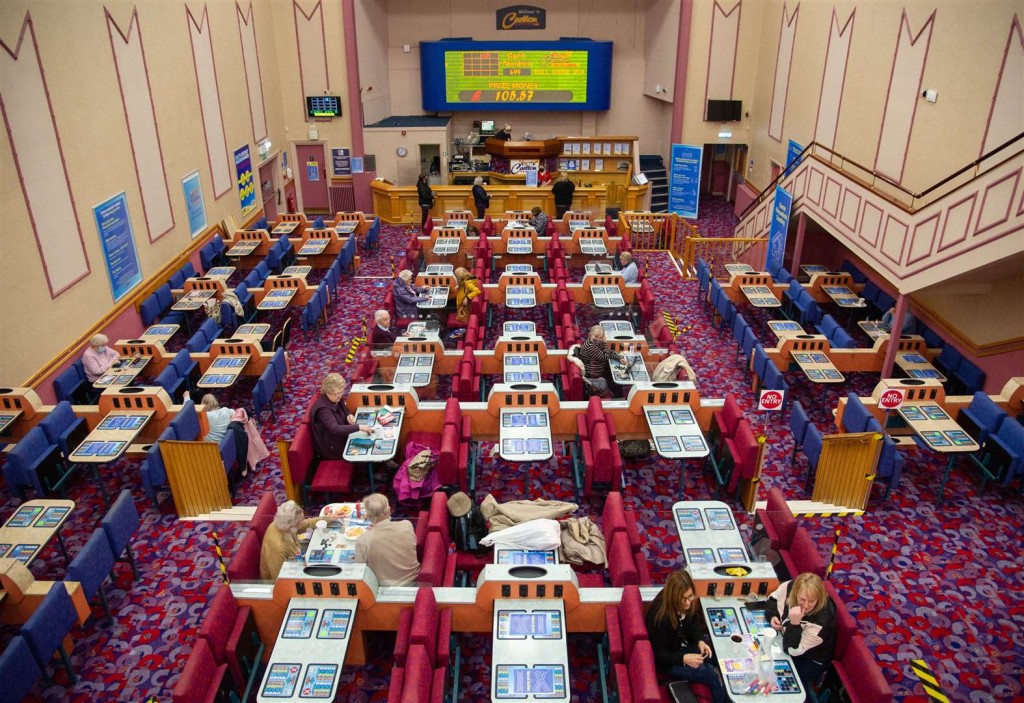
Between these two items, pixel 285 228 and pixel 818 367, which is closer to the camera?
pixel 818 367

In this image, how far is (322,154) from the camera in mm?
19156

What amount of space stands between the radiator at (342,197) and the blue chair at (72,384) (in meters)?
10.7

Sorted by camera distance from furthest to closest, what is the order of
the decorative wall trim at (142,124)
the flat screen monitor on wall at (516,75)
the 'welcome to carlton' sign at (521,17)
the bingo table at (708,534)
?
the 'welcome to carlton' sign at (521,17) → the flat screen monitor on wall at (516,75) → the decorative wall trim at (142,124) → the bingo table at (708,534)

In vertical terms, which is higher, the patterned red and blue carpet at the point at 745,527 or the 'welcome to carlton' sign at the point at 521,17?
the 'welcome to carlton' sign at the point at 521,17

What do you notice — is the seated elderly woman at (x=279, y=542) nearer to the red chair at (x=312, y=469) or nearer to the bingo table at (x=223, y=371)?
the red chair at (x=312, y=469)

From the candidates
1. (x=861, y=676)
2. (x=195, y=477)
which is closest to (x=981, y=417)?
(x=861, y=676)

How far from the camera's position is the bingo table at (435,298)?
10.9m

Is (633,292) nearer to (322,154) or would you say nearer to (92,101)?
(92,101)

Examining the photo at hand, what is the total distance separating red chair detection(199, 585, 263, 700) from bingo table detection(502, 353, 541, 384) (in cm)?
396

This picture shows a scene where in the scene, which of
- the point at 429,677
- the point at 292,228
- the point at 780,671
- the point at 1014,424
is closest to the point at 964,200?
the point at 1014,424

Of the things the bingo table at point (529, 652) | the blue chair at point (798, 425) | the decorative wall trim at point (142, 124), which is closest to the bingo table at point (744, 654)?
the bingo table at point (529, 652)

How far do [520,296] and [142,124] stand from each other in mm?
6788

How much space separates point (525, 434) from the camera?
7410 millimetres

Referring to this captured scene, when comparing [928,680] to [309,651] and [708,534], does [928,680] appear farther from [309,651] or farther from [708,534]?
[309,651]
